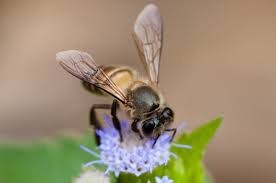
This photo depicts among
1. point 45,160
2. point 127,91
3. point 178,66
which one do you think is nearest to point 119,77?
point 127,91

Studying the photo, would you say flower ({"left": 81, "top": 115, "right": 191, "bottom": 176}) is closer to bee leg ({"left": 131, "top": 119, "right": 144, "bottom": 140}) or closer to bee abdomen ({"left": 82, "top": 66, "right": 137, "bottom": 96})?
bee leg ({"left": 131, "top": 119, "right": 144, "bottom": 140})

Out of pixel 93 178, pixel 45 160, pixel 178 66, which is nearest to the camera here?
pixel 93 178

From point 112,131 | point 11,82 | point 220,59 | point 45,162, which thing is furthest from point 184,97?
point 112,131

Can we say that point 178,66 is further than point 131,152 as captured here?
Yes

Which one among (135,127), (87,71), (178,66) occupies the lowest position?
(178,66)

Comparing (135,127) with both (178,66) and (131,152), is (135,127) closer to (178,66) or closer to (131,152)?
(131,152)

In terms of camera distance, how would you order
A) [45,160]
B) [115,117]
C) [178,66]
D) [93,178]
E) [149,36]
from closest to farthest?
[93,178] → [115,117] → [149,36] → [45,160] → [178,66]

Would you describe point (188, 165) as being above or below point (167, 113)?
below

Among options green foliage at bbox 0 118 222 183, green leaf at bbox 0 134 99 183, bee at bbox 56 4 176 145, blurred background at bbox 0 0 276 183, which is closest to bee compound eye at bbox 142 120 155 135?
bee at bbox 56 4 176 145
